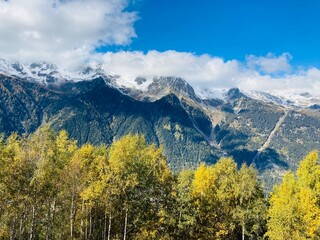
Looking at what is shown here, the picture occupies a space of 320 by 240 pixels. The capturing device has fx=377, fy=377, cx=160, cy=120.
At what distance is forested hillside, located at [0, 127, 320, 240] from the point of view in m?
51.9

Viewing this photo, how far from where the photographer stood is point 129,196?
2338 inches

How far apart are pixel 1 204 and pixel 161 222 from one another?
27.4 m

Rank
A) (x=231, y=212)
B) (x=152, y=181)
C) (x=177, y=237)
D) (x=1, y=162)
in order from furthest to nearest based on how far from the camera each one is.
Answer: (x=231, y=212) → (x=177, y=237) → (x=152, y=181) → (x=1, y=162)

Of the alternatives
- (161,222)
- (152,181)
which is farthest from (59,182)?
(161,222)

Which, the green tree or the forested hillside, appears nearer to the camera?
the forested hillside

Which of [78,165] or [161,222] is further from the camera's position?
[161,222]

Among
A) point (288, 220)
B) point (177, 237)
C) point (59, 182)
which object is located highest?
point (59, 182)

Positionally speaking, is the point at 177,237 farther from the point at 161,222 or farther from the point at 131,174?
the point at 131,174

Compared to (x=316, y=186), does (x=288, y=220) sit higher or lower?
lower

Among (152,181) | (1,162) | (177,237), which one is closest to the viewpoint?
(1,162)

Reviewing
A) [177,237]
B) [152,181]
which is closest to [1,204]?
[152,181]

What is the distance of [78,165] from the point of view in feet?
188

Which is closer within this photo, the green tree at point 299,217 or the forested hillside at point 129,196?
the forested hillside at point 129,196

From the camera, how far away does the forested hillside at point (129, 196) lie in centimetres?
5191
